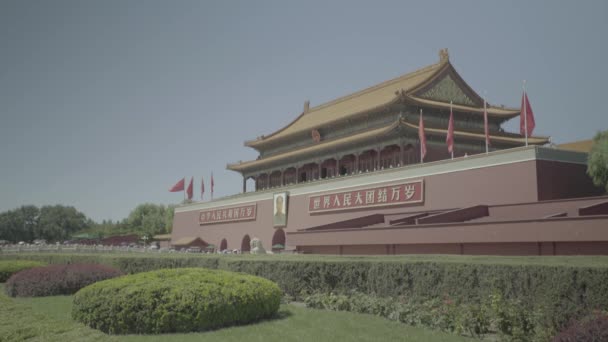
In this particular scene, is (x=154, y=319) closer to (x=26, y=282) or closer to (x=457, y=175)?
(x=26, y=282)

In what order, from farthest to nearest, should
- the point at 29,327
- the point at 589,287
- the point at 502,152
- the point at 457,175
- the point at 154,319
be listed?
the point at 457,175 < the point at 502,152 < the point at 29,327 < the point at 154,319 < the point at 589,287

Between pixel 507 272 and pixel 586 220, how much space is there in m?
6.79

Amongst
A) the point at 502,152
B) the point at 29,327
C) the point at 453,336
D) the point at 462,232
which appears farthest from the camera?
the point at 502,152

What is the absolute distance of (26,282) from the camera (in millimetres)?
14094

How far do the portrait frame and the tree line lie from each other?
1587 inches

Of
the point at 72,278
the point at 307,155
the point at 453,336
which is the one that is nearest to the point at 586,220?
the point at 453,336

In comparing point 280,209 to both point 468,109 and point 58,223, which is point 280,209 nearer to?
point 468,109

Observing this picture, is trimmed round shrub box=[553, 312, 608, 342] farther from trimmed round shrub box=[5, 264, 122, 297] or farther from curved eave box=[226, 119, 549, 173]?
curved eave box=[226, 119, 549, 173]

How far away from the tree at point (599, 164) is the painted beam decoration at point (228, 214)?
21980 mm

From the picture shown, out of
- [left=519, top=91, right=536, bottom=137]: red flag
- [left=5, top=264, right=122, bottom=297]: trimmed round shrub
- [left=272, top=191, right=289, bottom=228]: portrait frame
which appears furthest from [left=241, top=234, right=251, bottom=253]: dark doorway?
[left=5, top=264, right=122, bottom=297]: trimmed round shrub

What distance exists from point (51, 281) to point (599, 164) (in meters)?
19.7

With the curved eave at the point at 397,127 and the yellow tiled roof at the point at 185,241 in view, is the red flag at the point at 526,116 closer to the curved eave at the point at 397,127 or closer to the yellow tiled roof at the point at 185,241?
the curved eave at the point at 397,127

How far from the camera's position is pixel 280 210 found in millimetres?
33281

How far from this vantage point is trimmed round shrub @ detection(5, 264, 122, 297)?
14.0 m
